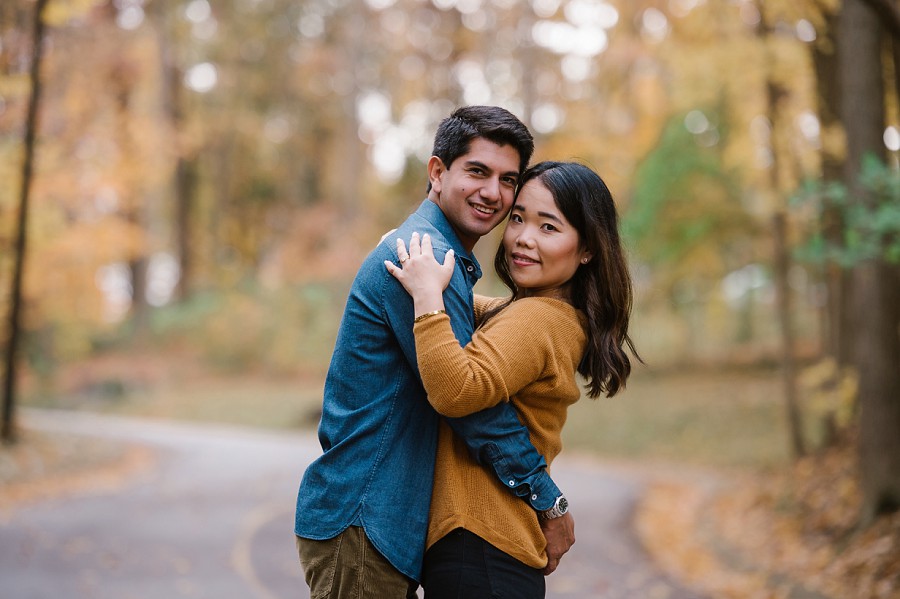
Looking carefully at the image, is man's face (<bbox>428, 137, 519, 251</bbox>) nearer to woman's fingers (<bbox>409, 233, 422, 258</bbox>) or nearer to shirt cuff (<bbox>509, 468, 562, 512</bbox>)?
woman's fingers (<bbox>409, 233, 422, 258</bbox>)

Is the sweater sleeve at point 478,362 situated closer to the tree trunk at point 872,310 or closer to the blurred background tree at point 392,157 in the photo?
the blurred background tree at point 392,157

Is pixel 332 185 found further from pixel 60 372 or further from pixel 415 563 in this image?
pixel 415 563

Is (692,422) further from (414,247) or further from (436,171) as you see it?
(414,247)

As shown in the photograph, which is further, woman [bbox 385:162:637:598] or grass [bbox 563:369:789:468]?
grass [bbox 563:369:789:468]

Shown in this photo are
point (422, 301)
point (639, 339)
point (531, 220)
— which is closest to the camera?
point (422, 301)

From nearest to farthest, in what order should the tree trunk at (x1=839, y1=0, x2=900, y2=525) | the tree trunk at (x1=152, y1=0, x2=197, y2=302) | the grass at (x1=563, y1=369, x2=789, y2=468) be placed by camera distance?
the tree trunk at (x1=839, y1=0, x2=900, y2=525), the grass at (x1=563, y1=369, x2=789, y2=468), the tree trunk at (x1=152, y1=0, x2=197, y2=302)

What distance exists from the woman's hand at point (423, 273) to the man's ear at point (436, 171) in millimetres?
322

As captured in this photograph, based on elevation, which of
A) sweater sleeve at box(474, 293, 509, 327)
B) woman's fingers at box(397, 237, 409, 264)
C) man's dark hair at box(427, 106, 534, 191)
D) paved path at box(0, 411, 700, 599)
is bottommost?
paved path at box(0, 411, 700, 599)

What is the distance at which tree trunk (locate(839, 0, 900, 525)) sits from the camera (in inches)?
338

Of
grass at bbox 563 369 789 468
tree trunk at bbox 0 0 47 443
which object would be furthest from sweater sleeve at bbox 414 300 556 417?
grass at bbox 563 369 789 468

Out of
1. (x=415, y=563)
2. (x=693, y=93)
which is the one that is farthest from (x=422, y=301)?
(x=693, y=93)

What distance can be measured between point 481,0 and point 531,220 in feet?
91.8

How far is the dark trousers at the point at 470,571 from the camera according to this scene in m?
2.75

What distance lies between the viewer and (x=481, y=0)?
29.6m
